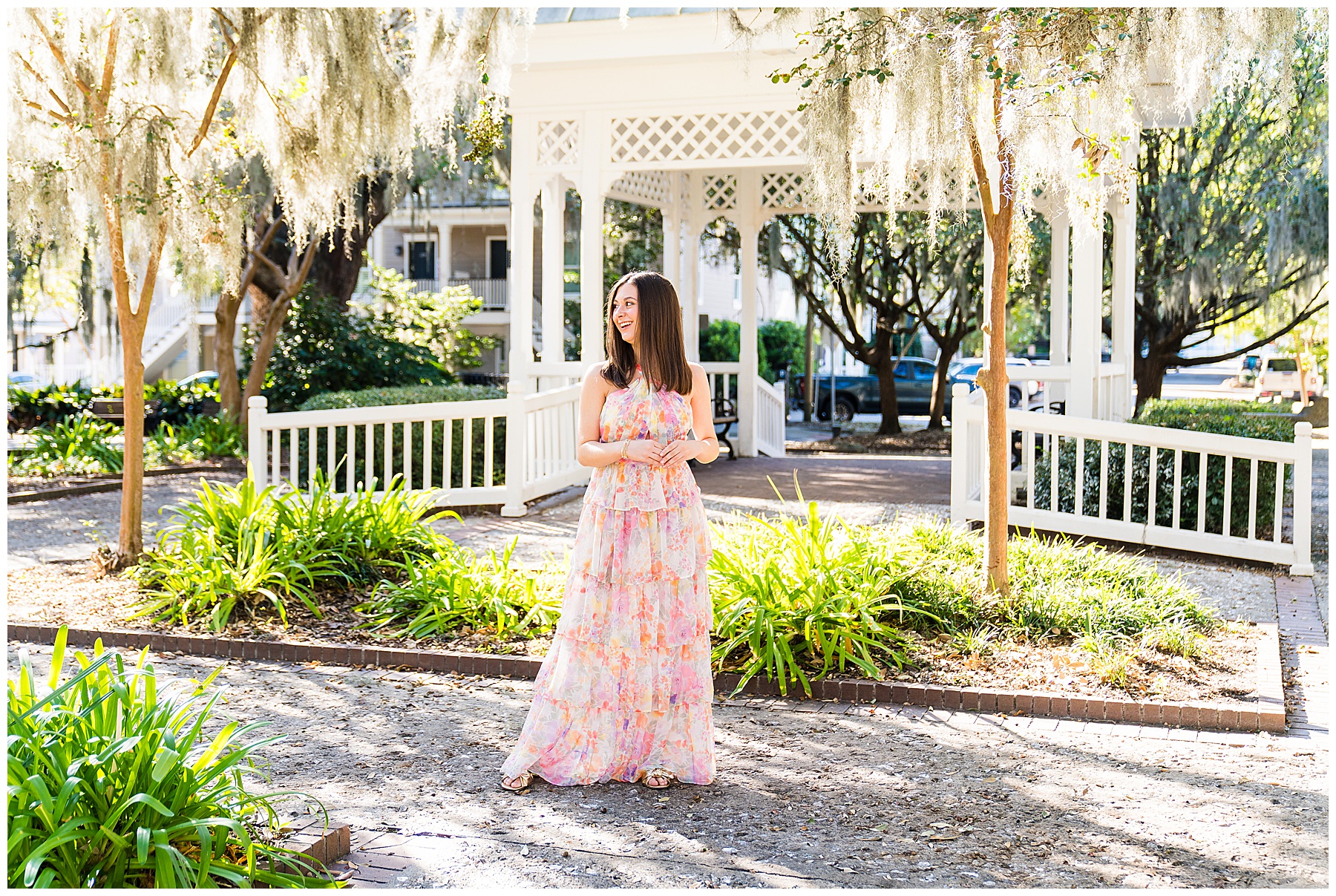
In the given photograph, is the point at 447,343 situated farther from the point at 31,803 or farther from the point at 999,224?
the point at 31,803

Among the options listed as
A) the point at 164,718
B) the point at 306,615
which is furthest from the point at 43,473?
the point at 164,718

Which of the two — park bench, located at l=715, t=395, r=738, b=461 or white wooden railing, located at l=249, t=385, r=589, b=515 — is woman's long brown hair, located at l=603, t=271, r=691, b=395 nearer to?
white wooden railing, located at l=249, t=385, r=589, b=515

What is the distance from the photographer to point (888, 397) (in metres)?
20.6

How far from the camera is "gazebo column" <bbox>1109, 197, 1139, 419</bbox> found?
1170cm

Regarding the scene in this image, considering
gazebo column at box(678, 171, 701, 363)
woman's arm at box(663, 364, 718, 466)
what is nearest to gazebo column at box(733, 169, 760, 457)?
gazebo column at box(678, 171, 701, 363)

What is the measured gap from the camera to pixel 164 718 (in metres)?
3.22

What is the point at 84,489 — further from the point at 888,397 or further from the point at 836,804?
the point at 888,397

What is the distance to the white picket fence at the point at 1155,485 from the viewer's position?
7.89m

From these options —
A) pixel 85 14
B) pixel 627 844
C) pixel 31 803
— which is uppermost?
pixel 85 14

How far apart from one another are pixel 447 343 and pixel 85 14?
12573 mm

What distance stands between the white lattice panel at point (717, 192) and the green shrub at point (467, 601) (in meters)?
8.79

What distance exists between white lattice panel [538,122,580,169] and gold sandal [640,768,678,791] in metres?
8.37

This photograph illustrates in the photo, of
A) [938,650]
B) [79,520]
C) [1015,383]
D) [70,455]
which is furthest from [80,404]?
[938,650]

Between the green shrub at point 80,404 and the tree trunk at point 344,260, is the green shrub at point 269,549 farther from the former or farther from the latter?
the green shrub at point 80,404
